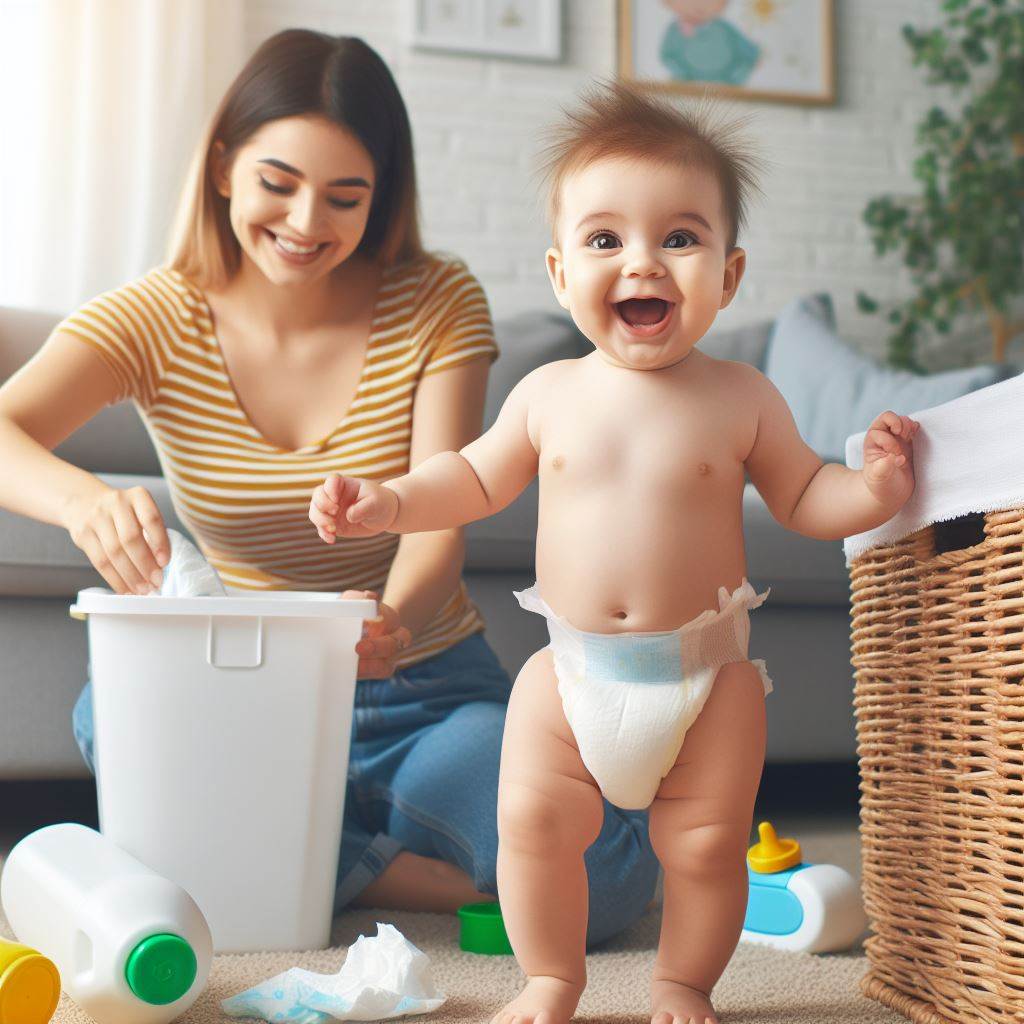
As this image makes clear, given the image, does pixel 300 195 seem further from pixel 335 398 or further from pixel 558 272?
pixel 558 272

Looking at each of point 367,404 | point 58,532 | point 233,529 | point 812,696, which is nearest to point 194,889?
point 233,529

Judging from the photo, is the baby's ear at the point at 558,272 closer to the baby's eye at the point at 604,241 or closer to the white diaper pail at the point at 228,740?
the baby's eye at the point at 604,241

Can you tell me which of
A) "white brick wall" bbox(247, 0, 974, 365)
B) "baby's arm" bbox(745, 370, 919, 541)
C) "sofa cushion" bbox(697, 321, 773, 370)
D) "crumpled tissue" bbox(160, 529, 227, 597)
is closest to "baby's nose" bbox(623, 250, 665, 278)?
"baby's arm" bbox(745, 370, 919, 541)

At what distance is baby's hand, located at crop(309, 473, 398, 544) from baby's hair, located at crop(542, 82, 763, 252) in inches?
9.6

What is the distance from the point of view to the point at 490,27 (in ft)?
9.90

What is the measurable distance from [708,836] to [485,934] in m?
0.33

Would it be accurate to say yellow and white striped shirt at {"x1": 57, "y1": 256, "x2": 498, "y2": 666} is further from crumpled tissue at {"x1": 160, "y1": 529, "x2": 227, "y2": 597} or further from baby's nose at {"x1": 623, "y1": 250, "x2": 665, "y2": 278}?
baby's nose at {"x1": 623, "y1": 250, "x2": 665, "y2": 278}

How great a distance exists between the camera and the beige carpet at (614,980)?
3.06 ft

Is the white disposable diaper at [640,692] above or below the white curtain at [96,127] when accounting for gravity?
below

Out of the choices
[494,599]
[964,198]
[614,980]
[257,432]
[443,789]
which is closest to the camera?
[614,980]

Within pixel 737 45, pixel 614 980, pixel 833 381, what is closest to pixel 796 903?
pixel 614 980

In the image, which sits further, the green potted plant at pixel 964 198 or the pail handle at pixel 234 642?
the green potted plant at pixel 964 198

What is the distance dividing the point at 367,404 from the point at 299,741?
0.43 metres

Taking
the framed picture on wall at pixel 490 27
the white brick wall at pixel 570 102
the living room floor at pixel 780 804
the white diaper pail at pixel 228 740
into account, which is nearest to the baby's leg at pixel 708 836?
the white diaper pail at pixel 228 740
